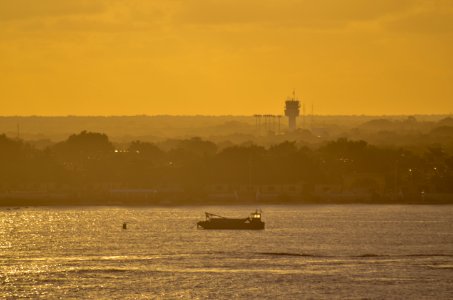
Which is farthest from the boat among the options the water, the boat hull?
the water

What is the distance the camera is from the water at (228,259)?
9919cm

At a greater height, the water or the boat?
the boat

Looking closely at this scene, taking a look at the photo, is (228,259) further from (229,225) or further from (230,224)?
(230,224)

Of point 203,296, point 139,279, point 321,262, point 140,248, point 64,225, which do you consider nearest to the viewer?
point 203,296

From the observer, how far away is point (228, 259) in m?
116

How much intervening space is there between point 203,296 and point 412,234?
51317 mm

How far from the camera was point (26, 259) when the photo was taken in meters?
118

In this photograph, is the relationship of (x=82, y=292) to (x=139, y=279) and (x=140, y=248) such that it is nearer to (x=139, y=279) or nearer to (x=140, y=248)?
(x=139, y=279)

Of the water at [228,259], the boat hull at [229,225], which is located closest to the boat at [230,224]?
the boat hull at [229,225]

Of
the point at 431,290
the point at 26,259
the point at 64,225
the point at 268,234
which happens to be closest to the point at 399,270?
the point at 431,290

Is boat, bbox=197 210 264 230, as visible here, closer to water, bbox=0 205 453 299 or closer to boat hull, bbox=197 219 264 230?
boat hull, bbox=197 219 264 230

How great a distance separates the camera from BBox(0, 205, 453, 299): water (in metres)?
99.2

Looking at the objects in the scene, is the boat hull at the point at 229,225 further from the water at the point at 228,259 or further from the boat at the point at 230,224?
the water at the point at 228,259

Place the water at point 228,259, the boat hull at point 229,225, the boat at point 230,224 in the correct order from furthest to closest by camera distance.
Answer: the boat at point 230,224, the boat hull at point 229,225, the water at point 228,259
